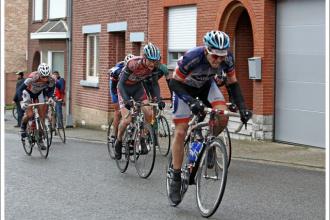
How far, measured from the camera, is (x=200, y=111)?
8.11m

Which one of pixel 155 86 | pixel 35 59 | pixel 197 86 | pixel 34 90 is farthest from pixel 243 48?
pixel 35 59

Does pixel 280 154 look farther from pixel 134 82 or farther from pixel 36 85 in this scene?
pixel 36 85

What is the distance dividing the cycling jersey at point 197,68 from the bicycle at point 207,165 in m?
0.45

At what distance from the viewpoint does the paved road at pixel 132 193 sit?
875 cm

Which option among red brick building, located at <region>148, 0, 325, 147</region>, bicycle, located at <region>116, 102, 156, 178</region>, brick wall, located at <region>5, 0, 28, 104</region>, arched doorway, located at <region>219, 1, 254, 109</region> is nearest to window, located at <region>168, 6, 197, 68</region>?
red brick building, located at <region>148, 0, 325, 147</region>

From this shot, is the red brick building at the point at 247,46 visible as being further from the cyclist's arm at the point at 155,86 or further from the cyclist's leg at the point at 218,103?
the cyclist's leg at the point at 218,103

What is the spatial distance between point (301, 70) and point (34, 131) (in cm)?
568

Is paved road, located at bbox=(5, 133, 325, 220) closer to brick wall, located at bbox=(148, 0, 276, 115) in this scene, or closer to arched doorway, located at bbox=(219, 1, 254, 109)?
brick wall, located at bbox=(148, 0, 276, 115)

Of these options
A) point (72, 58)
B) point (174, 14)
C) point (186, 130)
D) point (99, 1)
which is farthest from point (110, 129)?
point (72, 58)

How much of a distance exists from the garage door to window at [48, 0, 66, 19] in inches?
569

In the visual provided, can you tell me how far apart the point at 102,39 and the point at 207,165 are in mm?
17348

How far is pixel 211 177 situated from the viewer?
8344mm

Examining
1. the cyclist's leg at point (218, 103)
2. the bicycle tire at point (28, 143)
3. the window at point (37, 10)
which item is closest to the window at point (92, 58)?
the window at point (37, 10)

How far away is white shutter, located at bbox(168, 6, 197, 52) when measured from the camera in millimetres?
20125
